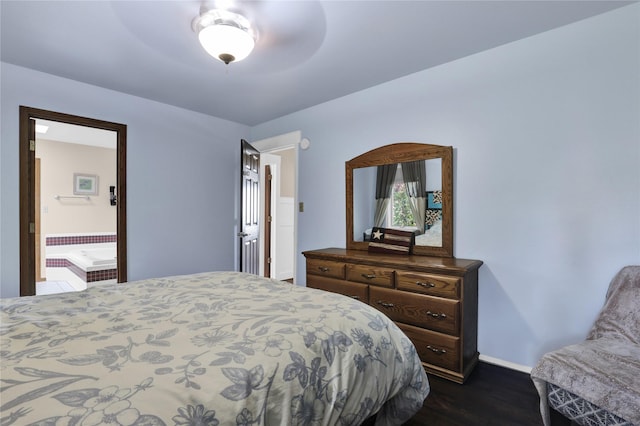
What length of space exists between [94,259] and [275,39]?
456 centimetres

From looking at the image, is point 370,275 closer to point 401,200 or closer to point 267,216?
point 401,200

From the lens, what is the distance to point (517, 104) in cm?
221

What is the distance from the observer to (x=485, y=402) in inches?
72.5

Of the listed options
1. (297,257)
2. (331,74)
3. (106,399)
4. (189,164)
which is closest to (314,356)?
(106,399)

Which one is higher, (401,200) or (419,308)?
(401,200)

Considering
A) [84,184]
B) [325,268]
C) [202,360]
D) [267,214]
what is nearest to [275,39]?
[325,268]

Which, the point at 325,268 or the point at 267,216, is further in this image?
the point at 267,216

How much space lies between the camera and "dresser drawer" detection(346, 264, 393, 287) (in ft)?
7.81

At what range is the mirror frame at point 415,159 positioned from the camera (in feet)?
8.13

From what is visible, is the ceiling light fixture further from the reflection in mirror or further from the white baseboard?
the white baseboard

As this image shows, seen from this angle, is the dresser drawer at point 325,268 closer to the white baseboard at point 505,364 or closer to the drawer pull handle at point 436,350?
the drawer pull handle at point 436,350

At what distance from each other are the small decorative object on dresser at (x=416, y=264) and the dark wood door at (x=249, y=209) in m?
1.08

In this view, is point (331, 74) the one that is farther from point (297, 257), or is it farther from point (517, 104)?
point (297, 257)

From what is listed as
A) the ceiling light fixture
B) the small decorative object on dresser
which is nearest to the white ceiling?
the ceiling light fixture
